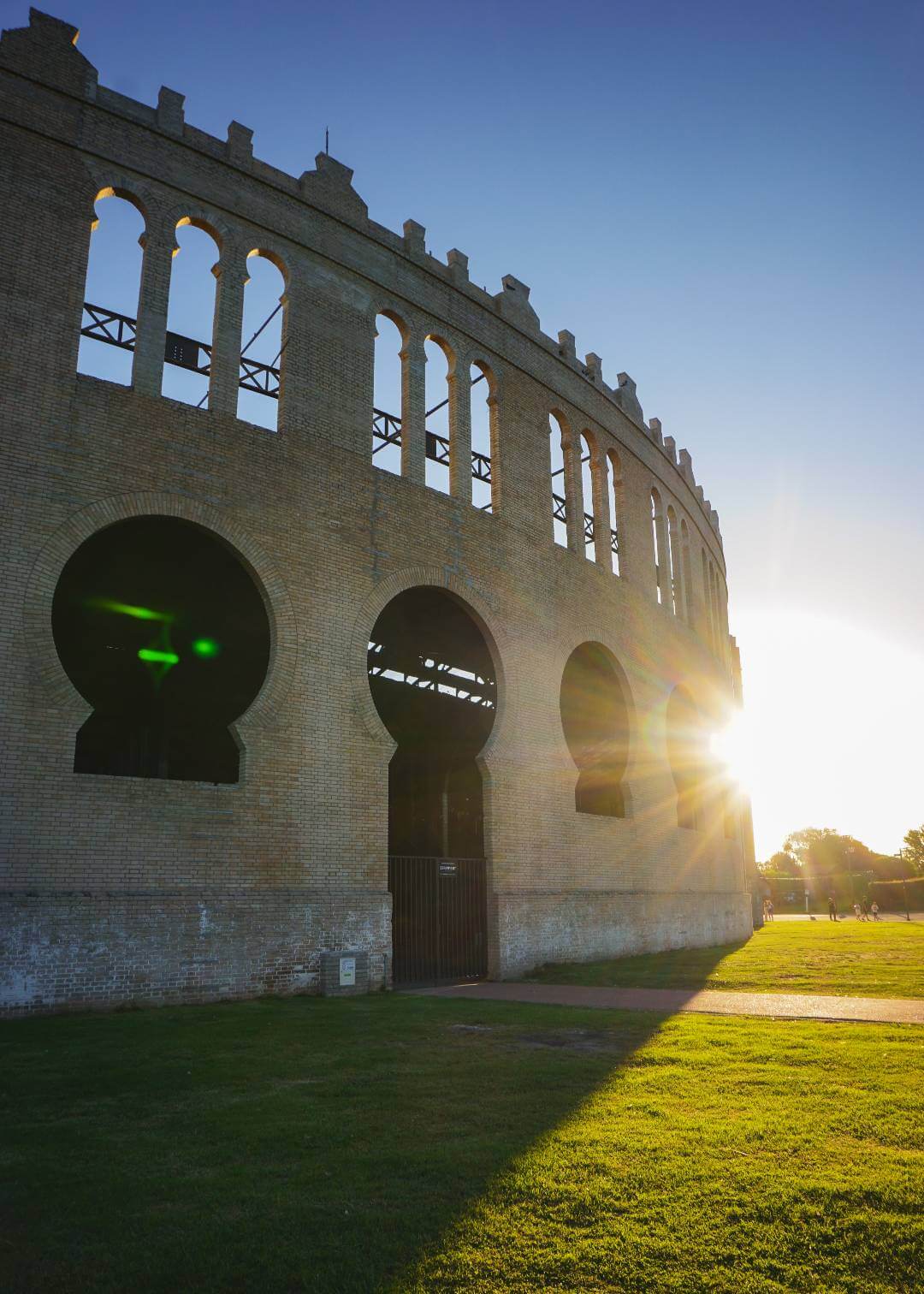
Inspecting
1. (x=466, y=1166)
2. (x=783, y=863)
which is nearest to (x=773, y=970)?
(x=466, y=1166)

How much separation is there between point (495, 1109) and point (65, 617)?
586 inches

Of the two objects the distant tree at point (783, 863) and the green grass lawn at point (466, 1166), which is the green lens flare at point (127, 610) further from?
the distant tree at point (783, 863)

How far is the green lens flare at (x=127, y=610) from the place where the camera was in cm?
1762

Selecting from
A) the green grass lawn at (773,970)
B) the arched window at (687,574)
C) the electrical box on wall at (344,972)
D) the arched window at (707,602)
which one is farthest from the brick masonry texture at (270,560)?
the arched window at (707,602)

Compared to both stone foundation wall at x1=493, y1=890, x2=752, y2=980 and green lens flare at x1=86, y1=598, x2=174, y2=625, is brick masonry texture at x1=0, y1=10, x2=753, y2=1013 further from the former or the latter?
green lens flare at x1=86, y1=598, x2=174, y2=625

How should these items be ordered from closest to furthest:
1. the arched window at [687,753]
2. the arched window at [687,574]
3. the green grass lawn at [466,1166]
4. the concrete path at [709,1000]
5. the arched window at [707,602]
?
the green grass lawn at [466,1166] → the concrete path at [709,1000] → the arched window at [687,753] → the arched window at [687,574] → the arched window at [707,602]

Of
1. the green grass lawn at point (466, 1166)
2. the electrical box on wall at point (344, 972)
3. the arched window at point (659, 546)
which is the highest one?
the arched window at point (659, 546)

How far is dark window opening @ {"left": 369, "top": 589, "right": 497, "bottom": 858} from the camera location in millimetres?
21156

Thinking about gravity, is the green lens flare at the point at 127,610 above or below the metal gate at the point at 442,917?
above

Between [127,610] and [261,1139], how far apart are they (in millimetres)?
14259

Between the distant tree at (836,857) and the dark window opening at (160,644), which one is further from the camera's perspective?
the distant tree at (836,857)

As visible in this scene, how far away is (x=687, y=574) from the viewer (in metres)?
29.8

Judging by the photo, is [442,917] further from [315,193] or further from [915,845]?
[915,845]

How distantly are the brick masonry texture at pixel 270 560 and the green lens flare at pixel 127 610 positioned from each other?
16.0 ft
